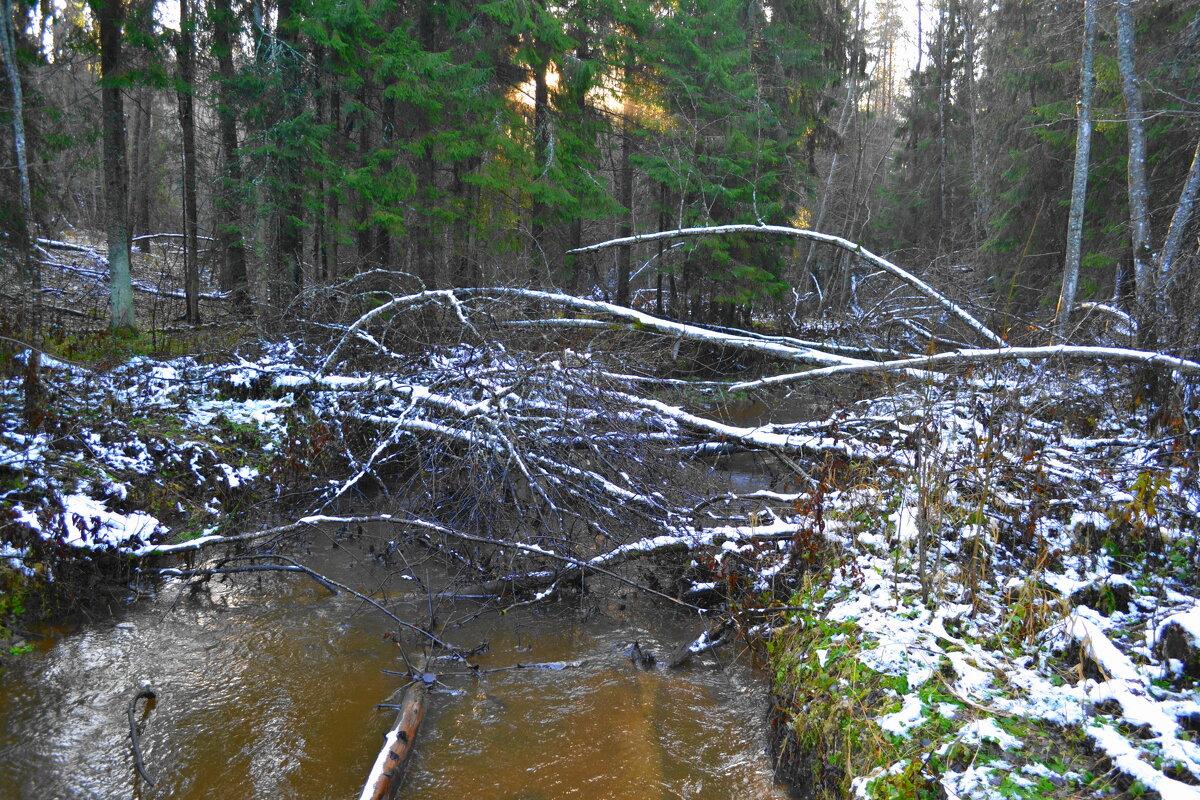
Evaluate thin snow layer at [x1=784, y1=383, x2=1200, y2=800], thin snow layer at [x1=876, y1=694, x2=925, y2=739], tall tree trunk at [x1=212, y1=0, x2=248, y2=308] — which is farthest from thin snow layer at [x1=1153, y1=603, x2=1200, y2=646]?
tall tree trunk at [x1=212, y1=0, x2=248, y2=308]

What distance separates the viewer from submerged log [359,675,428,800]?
12.0ft

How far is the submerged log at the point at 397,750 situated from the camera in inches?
144

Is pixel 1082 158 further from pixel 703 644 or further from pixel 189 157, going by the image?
pixel 189 157

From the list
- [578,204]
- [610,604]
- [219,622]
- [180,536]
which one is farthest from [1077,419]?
[578,204]

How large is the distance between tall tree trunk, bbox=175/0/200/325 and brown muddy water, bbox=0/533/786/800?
902 cm

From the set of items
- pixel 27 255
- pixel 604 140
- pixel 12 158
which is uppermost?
pixel 604 140

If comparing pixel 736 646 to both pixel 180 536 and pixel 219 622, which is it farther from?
pixel 180 536

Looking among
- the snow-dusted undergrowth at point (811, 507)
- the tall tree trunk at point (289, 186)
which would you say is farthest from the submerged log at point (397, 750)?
the tall tree trunk at point (289, 186)

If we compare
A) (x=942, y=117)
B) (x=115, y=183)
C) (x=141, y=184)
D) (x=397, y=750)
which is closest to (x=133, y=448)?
(x=397, y=750)

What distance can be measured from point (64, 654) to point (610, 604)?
161 inches

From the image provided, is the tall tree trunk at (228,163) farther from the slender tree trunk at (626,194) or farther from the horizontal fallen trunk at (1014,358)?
the horizontal fallen trunk at (1014,358)

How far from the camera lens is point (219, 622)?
564 cm

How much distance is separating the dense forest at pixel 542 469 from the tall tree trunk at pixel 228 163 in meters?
0.13

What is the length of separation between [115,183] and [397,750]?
41.1 feet
